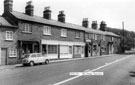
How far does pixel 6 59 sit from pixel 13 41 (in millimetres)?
2523

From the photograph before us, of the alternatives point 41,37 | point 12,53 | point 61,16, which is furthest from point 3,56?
point 61,16

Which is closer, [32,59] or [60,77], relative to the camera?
[60,77]

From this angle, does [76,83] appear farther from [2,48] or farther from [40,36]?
[40,36]

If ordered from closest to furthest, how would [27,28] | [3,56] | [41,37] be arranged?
[3,56]
[27,28]
[41,37]

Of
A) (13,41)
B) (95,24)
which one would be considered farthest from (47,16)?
(95,24)

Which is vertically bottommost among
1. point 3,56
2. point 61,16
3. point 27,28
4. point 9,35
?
point 3,56

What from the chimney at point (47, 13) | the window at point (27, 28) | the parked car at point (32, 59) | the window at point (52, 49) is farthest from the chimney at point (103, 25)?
the parked car at point (32, 59)

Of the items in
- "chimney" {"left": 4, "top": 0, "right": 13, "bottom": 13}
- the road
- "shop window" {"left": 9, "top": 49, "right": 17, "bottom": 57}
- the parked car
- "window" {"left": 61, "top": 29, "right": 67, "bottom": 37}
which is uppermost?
"chimney" {"left": 4, "top": 0, "right": 13, "bottom": 13}

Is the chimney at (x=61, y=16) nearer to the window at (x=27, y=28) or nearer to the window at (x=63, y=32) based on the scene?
the window at (x=63, y=32)

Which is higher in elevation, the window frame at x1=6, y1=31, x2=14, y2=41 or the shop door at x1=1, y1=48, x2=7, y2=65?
the window frame at x1=6, y1=31, x2=14, y2=41

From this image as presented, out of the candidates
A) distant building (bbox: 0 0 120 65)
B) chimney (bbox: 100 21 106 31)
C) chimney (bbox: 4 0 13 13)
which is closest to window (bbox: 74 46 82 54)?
distant building (bbox: 0 0 120 65)

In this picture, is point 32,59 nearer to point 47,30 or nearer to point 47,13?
point 47,30

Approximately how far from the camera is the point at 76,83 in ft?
35.4

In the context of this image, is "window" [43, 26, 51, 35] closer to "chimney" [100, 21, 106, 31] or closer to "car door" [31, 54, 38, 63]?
"car door" [31, 54, 38, 63]
